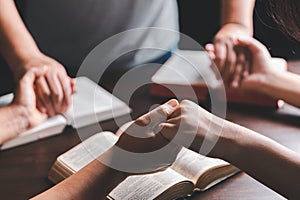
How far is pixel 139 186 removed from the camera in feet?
3.38

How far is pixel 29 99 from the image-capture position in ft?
4.22

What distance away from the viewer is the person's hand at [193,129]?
0.95 metres

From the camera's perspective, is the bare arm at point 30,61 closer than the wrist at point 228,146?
No

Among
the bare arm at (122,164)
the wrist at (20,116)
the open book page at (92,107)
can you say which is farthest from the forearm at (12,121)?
the bare arm at (122,164)

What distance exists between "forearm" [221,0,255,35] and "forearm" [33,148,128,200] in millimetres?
743

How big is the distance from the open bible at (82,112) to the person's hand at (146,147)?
12.5 inches

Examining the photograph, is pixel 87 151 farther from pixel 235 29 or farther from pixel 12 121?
pixel 235 29

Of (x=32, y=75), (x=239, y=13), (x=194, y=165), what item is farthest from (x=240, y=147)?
(x=239, y=13)

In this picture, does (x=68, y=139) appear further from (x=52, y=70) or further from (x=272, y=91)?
(x=272, y=91)

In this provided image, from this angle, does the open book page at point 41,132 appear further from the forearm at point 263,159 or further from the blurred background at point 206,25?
the blurred background at point 206,25

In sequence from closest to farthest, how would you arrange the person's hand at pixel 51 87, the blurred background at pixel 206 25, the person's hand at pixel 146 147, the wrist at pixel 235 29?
1. the person's hand at pixel 146 147
2. the person's hand at pixel 51 87
3. the wrist at pixel 235 29
4. the blurred background at pixel 206 25

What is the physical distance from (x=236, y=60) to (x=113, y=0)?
37 centimetres

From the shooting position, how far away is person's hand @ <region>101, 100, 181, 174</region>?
949 mm

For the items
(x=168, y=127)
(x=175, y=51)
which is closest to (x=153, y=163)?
(x=168, y=127)
